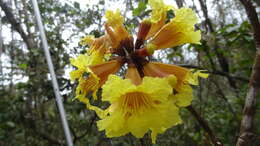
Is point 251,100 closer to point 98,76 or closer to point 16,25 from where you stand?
point 98,76

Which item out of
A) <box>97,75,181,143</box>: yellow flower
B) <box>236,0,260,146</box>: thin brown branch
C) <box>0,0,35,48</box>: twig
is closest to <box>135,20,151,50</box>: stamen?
<box>97,75,181,143</box>: yellow flower

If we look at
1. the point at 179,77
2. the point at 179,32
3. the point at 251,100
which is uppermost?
the point at 179,32

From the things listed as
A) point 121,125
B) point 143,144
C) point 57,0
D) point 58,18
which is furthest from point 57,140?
point 121,125

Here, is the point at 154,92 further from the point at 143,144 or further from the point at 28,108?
the point at 28,108

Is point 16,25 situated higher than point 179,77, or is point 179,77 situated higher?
point 16,25

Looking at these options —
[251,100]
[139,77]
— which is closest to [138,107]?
[139,77]

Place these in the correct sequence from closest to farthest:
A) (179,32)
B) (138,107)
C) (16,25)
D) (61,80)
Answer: (138,107), (179,32), (61,80), (16,25)

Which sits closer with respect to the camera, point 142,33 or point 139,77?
point 139,77
